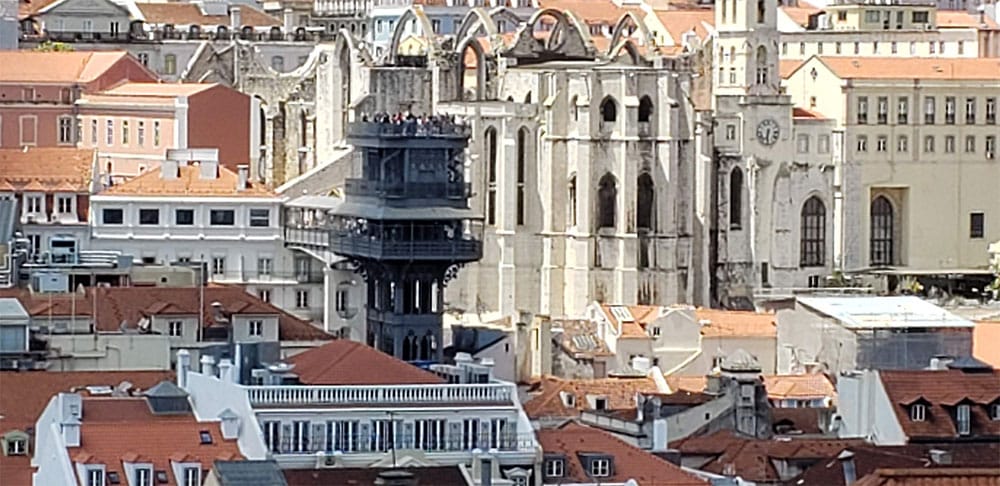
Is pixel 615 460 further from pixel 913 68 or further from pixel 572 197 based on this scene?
pixel 913 68

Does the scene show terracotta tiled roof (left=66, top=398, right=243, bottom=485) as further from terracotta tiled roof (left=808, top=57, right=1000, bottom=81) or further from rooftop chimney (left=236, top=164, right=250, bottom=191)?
terracotta tiled roof (left=808, top=57, right=1000, bottom=81)

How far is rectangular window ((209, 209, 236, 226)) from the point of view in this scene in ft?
359

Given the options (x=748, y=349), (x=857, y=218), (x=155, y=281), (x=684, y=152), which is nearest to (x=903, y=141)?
(x=857, y=218)

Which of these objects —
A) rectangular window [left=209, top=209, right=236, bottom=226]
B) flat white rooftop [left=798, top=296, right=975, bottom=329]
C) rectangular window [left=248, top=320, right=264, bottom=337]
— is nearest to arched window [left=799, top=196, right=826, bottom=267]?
flat white rooftop [left=798, top=296, right=975, bottom=329]

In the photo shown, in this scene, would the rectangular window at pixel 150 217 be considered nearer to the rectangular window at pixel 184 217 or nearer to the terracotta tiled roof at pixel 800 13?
the rectangular window at pixel 184 217

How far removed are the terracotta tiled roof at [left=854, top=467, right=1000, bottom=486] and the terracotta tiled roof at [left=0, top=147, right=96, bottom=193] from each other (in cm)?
6108

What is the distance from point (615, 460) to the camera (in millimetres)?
68375

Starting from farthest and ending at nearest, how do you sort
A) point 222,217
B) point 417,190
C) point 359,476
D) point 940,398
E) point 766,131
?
1. point 766,131
2. point 222,217
3. point 417,190
4. point 940,398
5. point 359,476

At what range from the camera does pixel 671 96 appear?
127125 millimetres

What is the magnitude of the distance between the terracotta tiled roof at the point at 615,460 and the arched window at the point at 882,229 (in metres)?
73.1

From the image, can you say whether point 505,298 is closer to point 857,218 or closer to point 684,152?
point 684,152

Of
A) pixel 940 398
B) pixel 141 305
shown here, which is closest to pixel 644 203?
pixel 141 305

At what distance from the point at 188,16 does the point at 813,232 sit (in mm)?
26190

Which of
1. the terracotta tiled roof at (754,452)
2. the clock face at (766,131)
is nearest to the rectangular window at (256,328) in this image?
the terracotta tiled roof at (754,452)
